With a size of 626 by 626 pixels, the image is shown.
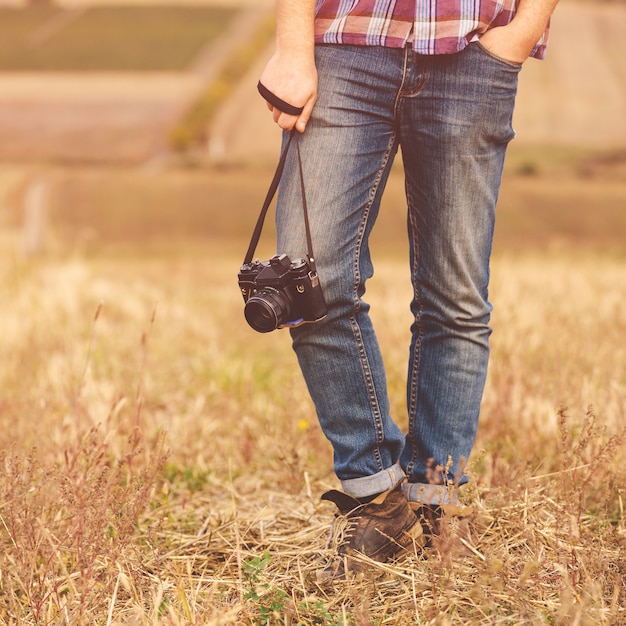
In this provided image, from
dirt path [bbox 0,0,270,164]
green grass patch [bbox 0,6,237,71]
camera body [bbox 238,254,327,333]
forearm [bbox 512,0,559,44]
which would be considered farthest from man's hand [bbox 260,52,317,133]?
green grass patch [bbox 0,6,237,71]

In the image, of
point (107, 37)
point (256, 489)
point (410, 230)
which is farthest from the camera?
point (107, 37)

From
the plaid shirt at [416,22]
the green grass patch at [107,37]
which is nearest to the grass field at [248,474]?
the plaid shirt at [416,22]

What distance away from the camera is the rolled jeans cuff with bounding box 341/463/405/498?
1921 millimetres

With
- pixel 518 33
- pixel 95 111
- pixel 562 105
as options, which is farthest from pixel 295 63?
pixel 95 111

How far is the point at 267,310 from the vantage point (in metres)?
1.77

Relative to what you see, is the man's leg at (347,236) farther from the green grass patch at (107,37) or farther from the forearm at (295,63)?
the green grass patch at (107,37)

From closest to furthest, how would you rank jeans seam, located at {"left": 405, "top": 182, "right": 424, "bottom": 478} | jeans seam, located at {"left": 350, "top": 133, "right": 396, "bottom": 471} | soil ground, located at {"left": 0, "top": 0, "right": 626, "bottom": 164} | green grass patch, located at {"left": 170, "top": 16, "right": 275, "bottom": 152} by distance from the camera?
jeans seam, located at {"left": 350, "top": 133, "right": 396, "bottom": 471} < jeans seam, located at {"left": 405, "top": 182, "right": 424, "bottom": 478} < soil ground, located at {"left": 0, "top": 0, "right": 626, "bottom": 164} < green grass patch, located at {"left": 170, "top": 16, "right": 275, "bottom": 152}

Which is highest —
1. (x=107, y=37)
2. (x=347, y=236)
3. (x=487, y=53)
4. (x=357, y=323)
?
(x=487, y=53)

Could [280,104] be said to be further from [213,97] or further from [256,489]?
[213,97]

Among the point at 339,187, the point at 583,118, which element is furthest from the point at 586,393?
the point at 583,118

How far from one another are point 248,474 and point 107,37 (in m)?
48.4

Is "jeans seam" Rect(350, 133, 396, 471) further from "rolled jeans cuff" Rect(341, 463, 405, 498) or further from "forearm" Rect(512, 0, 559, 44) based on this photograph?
"forearm" Rect(512, 0, 559, 44)

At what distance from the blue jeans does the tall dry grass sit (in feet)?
0.79

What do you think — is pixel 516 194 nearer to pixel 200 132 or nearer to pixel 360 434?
pixel 200 132
